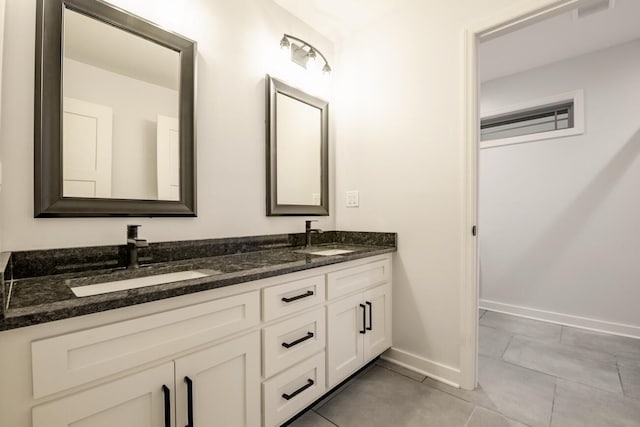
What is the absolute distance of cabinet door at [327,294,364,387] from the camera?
1.50 meters

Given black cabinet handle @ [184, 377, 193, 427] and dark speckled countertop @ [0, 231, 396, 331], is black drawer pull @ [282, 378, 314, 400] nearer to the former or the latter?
black cabinet handle @ [184, 377, 193, 427]

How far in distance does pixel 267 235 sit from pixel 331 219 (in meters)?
0.64

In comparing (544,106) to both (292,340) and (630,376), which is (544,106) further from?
(292,340)

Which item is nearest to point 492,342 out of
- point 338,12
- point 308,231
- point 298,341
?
point 308,231

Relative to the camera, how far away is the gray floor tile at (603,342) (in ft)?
7.08

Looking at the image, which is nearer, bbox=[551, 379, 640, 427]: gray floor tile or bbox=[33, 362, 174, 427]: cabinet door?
bbox=[33, 362, 174, 427]: cabinet door

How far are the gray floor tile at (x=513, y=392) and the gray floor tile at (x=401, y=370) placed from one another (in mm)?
50

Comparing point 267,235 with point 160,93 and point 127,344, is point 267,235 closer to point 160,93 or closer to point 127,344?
point 160,93

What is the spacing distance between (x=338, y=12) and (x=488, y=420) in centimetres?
255

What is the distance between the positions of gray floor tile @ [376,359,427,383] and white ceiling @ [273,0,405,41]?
7.82 feet

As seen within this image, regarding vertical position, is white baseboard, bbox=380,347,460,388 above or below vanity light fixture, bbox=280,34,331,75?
below

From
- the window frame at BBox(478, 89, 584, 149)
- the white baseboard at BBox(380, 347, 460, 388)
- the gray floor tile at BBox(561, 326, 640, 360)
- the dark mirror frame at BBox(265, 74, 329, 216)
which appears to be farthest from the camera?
the window frame at BBox(478, 89, 584, 149)

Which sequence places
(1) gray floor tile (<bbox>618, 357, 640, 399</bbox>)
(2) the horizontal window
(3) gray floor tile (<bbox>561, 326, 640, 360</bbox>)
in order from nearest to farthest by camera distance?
(1) gray floor tile (<bbox>618, 357, 640, 399</bbox>)
(3) gray floor tile (<bbox>561, 326, 640, 360</bbox>)
(2) the horizontal window

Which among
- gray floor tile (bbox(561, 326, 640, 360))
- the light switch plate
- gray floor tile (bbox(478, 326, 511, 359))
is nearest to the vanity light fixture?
the light switch plate
